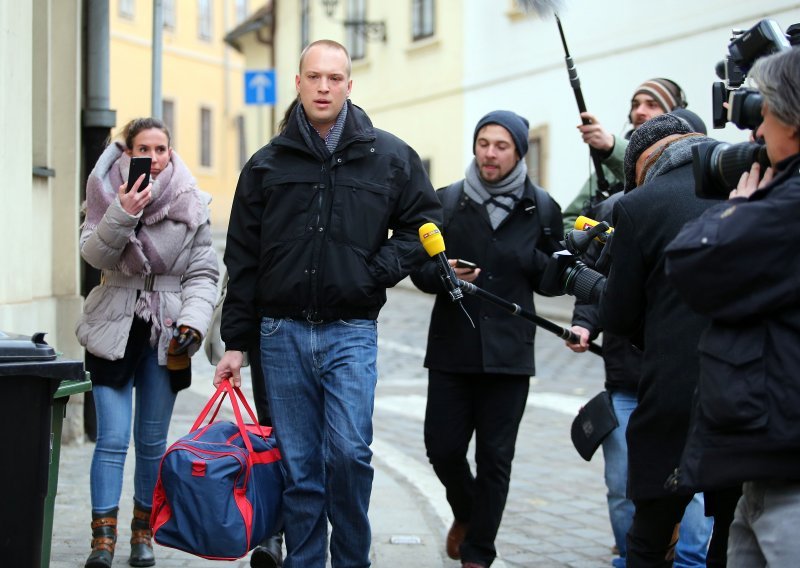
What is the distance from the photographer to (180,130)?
4281 centimetres

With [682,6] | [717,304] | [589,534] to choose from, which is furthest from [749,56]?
[682,6]

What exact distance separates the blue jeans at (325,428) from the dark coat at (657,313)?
3.30 ft

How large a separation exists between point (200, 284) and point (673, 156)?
7.56 feet

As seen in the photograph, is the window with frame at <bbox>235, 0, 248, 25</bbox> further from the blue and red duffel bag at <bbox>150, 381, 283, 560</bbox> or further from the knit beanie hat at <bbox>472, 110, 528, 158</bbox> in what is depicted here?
the blue and red duffel bag at <bbox>150, 381, 283, 560</bbox>

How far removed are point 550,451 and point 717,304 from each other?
20.1 ft

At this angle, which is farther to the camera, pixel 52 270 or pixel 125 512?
pixel 52 270

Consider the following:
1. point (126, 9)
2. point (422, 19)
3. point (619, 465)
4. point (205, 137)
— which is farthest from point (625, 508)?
point (205, 137)

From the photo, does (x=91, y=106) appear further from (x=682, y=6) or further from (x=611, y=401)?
(x=682, y=6)

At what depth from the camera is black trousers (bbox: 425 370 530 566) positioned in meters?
5.62

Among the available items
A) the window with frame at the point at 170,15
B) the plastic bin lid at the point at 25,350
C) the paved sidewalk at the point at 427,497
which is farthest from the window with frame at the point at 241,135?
the plastic bin lid at the point at 25,350

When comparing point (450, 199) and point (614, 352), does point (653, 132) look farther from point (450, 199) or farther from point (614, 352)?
point (450, 199)

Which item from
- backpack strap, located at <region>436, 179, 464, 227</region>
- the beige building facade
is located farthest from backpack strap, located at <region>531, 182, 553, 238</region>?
the beige building facade

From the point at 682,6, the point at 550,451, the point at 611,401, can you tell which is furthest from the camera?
the point at 682,6

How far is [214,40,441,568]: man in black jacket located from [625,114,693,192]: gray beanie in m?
0.80
